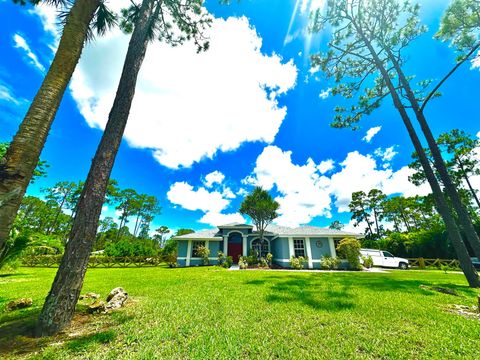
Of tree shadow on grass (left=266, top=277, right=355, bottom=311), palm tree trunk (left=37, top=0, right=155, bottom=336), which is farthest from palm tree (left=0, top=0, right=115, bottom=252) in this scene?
tree shadow on grass (left=266, top=277, right=355, bottom=311)

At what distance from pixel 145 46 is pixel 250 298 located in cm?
738

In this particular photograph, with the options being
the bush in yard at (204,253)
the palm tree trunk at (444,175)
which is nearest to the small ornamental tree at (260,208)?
the bush in yard at (204,253)

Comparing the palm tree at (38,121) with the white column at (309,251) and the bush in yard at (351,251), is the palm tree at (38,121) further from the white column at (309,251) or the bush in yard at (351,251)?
the bush in yard at (351,251)

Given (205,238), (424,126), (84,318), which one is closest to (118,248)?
(205,238)

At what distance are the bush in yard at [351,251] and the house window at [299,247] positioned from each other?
2883 mm

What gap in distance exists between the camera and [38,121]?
2.51 meters

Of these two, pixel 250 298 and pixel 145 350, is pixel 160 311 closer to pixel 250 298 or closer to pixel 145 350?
pixel 145 350

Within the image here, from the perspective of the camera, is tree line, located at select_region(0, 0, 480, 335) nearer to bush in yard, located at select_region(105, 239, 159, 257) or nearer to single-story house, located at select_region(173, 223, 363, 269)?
single-story house, located at select_region(173, 223, 363, 269)

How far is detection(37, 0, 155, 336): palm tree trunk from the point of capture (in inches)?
120

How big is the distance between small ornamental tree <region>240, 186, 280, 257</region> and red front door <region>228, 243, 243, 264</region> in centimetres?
204

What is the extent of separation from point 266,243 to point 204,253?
6.14 metres

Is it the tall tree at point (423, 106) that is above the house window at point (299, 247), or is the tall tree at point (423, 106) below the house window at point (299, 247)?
above

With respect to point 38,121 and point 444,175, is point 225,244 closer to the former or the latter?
point 444,175

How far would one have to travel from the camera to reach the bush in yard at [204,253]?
680 inches
